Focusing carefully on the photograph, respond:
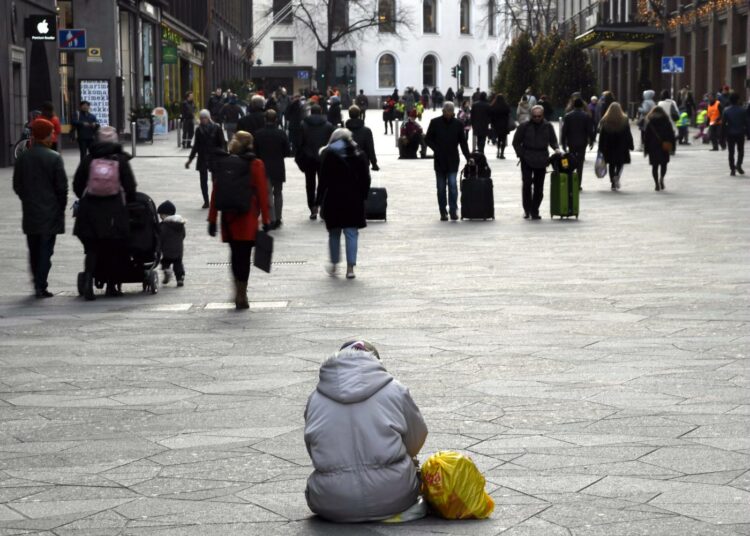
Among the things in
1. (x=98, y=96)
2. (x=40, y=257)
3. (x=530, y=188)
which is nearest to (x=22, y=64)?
(x=98, y=96)

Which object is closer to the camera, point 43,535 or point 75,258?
point 43,535

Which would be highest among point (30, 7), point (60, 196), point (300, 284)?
point (30, 7)

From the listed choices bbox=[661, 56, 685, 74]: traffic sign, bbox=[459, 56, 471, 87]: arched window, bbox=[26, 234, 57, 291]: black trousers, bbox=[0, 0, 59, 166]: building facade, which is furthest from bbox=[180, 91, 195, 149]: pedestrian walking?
bbox=[459, 56, 471, 87]: arched window

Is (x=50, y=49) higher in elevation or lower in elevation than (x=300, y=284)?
higher

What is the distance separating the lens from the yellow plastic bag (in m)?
5.54

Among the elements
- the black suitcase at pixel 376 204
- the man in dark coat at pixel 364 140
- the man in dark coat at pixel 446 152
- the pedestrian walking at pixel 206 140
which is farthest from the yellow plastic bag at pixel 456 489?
the pedestrian walking at pixel 206 140

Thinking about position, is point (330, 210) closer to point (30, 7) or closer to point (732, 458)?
point (732, 458)

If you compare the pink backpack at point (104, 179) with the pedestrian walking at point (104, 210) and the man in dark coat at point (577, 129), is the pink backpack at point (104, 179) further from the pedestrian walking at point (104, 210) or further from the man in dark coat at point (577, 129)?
the man in dark coat at point (577, 129)

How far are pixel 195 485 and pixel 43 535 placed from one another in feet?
2.90

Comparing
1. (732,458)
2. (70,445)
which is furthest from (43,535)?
(732,458)

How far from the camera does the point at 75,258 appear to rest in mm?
16203

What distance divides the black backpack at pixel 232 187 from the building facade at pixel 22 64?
2083 cm

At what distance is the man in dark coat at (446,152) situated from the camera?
66.4 feet

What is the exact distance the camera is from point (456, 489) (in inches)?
218
